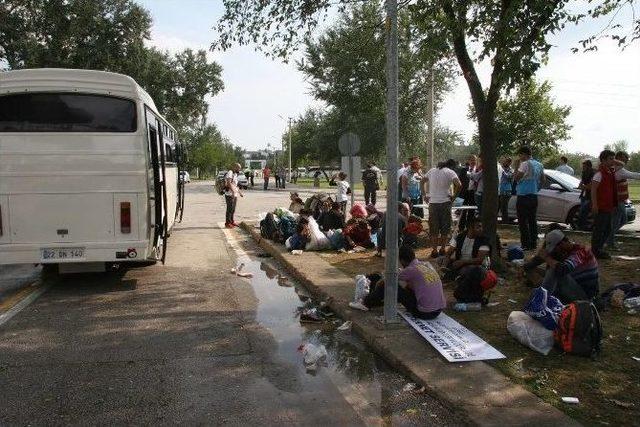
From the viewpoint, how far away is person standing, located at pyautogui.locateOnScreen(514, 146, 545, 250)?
10.3 metres

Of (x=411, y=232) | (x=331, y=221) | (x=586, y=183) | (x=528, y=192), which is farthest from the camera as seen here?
(x=331, y=221)

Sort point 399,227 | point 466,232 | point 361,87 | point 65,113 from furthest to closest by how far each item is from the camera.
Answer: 1. point 361,87
2. point 399,227
3. point 466,232
4. point 65,113

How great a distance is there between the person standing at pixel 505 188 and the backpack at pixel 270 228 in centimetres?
549

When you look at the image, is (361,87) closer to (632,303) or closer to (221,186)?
(221,186)

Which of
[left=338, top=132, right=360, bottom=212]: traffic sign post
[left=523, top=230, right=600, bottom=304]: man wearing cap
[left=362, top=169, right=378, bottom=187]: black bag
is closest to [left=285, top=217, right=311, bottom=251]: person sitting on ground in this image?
[left=338, top=132, right=360, bottom=212]: traffic sign post

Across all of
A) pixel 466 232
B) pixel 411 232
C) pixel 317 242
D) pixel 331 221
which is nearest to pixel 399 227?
pixel 411 232

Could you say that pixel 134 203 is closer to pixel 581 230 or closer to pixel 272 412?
pixel 272 412

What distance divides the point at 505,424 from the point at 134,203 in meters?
5.75

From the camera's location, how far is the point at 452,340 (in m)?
Result: 5.56

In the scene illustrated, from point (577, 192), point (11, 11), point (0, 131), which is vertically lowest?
point (577, 192)

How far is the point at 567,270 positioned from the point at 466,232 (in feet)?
6.81

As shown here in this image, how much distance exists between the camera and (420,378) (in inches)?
186

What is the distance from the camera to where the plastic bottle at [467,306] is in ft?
22.0

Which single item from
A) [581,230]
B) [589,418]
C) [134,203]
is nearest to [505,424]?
[589,418]
